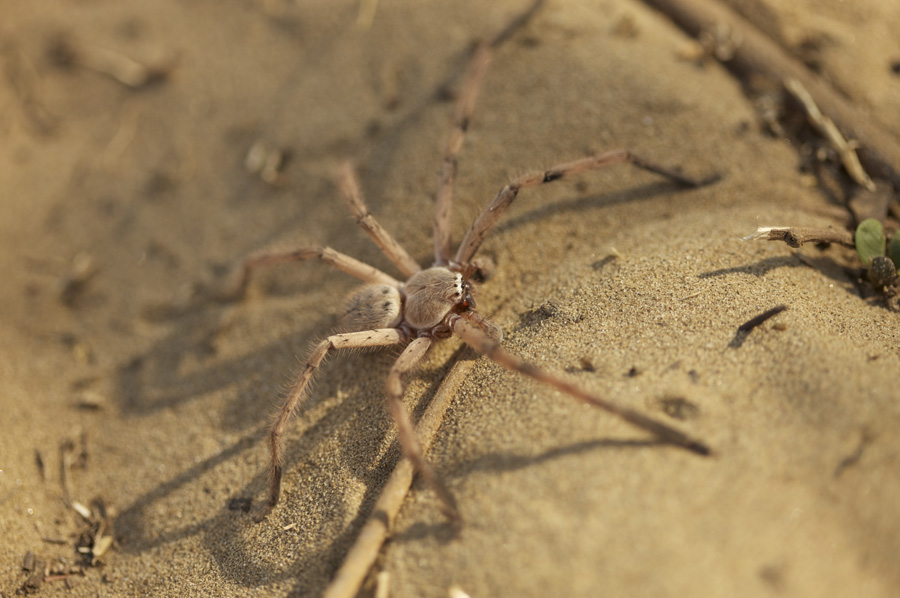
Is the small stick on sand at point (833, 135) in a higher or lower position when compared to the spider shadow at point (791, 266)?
higher

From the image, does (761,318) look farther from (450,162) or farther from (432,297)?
(450,162)

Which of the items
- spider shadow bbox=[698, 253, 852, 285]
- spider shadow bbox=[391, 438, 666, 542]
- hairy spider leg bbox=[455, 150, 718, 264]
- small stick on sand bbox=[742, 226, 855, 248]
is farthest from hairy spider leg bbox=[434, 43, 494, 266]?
small stick on sand bbox=[742, 226, 855, 248]

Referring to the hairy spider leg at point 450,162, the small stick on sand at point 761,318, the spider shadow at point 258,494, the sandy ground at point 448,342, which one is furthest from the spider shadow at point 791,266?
the spider shadow at point 258,494

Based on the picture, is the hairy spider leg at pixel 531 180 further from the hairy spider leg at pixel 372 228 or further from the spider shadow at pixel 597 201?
the hairy spider leg at pixel 372 228

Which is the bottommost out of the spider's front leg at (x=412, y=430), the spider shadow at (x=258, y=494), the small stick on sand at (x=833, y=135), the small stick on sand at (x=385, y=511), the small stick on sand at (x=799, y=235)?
the spider shadow at (x=258, y=494)

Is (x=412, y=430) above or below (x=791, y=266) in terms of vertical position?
below

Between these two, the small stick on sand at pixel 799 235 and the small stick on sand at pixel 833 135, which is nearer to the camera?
the small stick on sand at pixel 799 235

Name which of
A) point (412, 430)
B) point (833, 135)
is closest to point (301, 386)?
point (412, 430)
